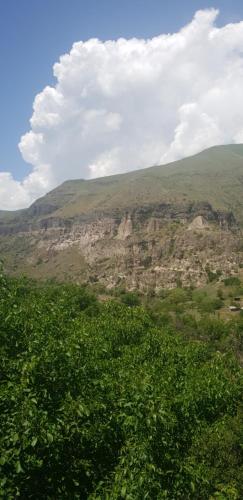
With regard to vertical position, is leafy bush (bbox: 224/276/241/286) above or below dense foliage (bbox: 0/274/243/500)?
below

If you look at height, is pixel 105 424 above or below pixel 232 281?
above

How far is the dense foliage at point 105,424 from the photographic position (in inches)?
395

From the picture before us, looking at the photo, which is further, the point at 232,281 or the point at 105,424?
the point at 232,281

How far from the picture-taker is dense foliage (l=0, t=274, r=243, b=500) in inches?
395

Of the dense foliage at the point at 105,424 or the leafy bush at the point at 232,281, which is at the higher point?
the dense foliage at the point at 105,424

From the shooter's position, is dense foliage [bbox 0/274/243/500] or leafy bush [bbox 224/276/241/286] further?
leafy bush [bbox 224/276/241/286]

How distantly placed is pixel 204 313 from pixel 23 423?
10814 cm

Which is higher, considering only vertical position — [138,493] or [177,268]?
[138,493]

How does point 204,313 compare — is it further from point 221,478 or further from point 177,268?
point 221,478

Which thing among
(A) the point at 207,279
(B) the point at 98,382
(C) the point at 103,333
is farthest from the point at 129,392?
(A) the point at 207,279

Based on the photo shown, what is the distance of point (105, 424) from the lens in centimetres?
1253

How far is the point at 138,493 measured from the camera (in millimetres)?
9195

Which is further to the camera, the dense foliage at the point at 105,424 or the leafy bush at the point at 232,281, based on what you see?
the leafy bush at the point at 232,281

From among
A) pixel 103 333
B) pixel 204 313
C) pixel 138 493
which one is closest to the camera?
pixel 138 493
